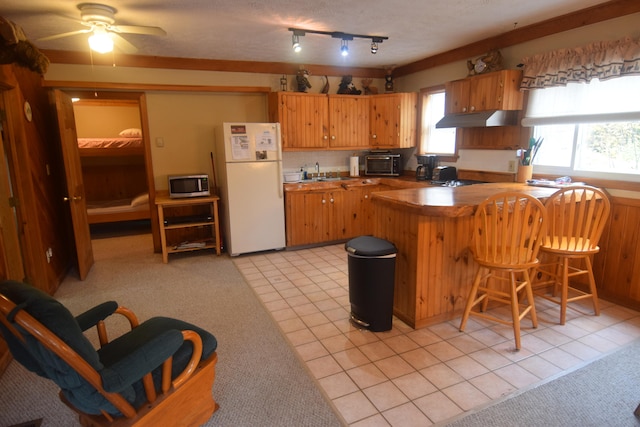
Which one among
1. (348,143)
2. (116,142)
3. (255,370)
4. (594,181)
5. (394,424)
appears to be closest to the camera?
(394,424)

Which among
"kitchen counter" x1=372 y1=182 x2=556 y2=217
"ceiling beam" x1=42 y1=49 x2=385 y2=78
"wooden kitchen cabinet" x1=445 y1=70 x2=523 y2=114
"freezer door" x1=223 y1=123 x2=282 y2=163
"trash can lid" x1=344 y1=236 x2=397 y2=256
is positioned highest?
"ceiling beam" x1=42 y1=49 x2=385 y2=78

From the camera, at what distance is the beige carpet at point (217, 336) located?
1952 mm

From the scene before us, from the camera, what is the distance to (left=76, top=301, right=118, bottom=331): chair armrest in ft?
5.76

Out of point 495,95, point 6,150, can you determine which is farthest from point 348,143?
point 6,150

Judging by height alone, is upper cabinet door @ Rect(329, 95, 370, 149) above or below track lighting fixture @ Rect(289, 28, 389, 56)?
below

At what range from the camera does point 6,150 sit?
3100mm

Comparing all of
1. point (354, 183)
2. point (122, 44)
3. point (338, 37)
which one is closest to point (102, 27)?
point (122, 44)

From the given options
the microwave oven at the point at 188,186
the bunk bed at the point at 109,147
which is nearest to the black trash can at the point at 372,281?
the microwave oven at the point at 188,186

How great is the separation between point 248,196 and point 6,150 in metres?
2.32

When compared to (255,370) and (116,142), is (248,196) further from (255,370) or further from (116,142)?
(116,142)

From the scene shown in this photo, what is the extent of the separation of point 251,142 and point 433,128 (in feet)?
8.40

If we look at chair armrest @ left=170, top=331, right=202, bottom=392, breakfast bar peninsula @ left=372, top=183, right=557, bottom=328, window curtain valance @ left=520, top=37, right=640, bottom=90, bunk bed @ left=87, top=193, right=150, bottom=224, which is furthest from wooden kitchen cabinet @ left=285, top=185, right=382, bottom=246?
chair armrest @ left=170, top=331, right=202, bottom=392

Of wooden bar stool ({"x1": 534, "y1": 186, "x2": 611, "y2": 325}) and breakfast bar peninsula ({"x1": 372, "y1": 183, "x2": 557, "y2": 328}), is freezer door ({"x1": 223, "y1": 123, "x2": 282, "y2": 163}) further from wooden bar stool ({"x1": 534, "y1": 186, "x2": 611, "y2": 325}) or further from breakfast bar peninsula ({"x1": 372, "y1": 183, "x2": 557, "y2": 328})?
wooden bar stool ({"x1": 534, "y1": 186, "x2": 611, "y2": 325})

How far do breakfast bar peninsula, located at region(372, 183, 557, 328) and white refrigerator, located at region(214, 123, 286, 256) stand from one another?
1.98 metres
